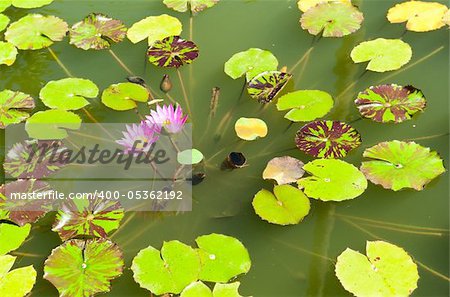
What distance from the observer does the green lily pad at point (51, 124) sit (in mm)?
1976

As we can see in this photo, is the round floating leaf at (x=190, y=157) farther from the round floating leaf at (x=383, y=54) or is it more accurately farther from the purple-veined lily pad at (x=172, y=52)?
the round floating leaf at (x=383, y=54)

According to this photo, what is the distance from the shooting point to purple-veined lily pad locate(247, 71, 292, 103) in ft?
6.66

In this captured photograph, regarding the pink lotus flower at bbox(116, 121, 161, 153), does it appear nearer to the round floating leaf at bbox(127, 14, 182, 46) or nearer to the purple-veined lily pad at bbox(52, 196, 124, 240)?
the purple-veined lily pad at bbox(52, 196, 124, 240)

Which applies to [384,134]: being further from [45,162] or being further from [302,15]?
[45,162]

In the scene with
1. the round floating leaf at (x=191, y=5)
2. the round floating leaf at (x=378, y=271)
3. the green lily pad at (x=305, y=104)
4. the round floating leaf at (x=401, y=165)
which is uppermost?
the round floating leaf at (x=191, y=5)

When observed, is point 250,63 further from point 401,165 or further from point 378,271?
point 378,271

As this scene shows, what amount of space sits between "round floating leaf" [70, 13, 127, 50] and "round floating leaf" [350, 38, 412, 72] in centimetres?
120

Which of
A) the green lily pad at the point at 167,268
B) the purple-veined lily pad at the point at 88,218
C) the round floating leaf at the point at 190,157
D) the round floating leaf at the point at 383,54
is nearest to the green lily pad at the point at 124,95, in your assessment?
the round floating leaf at the point at 190,157

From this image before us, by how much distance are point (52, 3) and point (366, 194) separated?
6.70 feet

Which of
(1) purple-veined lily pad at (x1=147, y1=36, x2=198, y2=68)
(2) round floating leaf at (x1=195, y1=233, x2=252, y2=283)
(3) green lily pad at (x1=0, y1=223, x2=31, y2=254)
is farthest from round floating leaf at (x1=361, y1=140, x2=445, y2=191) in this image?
(3) green lily pad at (x1=0, y1=223, x2=31, y2=254)

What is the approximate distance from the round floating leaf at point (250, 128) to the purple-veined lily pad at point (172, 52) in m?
0.48

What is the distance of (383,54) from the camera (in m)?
2.19

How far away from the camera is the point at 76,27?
244 cm

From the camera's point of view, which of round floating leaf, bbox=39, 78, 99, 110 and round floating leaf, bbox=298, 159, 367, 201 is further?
round floating leaf, bbox=39, 78, 99, 110
